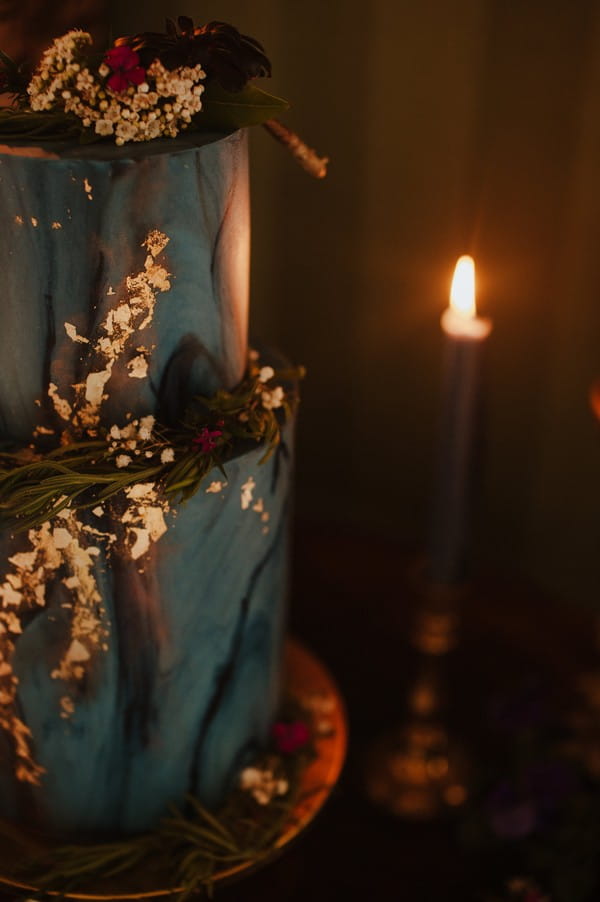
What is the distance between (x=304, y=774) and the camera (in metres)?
0.88

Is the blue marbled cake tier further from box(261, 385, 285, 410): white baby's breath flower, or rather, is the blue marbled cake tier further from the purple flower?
the purple flower

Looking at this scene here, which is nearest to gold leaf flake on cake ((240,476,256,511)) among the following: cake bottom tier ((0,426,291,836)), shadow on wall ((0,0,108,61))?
cake bottom tier ((0,426,291,836))

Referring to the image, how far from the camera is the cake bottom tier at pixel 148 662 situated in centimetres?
72

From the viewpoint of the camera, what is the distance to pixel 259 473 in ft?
2.46

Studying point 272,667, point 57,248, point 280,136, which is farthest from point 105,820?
point 280,136

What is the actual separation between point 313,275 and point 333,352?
11 cm

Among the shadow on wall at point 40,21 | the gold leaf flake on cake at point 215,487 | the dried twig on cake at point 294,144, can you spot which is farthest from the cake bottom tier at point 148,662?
the shadow on wall at point 40,21

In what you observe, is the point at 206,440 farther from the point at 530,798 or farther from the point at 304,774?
the point at 530,798

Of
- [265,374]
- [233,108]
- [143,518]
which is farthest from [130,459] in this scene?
[233,108]

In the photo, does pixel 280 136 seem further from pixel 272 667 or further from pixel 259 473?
pixel 272 667

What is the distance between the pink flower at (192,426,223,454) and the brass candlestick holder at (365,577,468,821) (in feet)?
1.35

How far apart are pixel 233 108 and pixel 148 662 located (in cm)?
42

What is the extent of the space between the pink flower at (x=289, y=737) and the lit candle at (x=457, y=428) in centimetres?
22

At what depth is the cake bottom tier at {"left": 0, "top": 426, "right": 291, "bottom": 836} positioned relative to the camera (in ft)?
2.35
